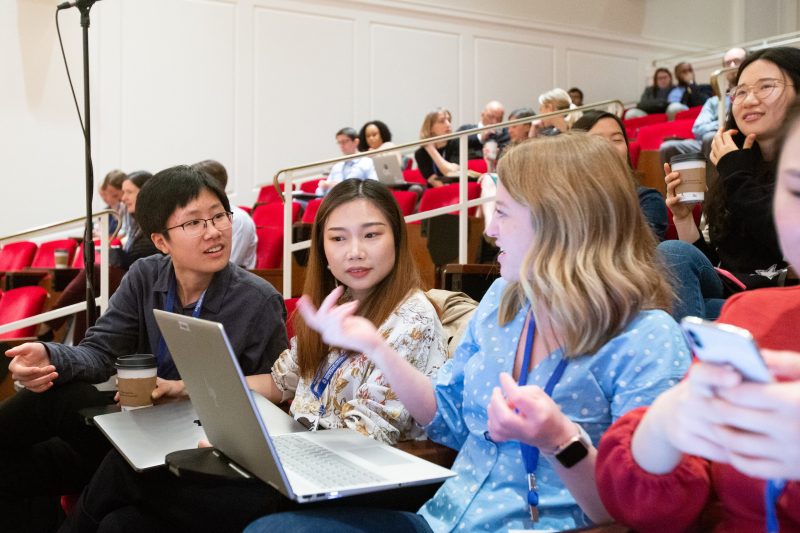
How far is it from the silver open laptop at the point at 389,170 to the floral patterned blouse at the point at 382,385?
165 inches

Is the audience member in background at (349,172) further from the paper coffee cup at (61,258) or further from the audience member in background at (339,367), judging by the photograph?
the audience member in background at (339,367)

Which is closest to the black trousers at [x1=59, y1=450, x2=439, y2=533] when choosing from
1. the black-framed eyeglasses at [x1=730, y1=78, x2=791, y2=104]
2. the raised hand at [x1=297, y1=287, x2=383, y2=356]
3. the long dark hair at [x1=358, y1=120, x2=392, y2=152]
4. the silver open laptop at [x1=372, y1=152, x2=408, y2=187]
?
the raised hand at [x1=297, y1=287, x2=383, y2=356]

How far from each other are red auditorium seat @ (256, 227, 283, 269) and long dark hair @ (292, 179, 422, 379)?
9.79ft

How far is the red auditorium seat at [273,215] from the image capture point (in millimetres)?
5738

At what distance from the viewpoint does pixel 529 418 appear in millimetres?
961

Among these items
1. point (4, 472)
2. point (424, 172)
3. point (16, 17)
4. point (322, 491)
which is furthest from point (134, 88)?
point (322, 491)

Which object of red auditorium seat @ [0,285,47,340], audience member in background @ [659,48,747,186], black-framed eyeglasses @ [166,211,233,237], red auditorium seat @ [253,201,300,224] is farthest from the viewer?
red auditorium seat @ [253,201,300,224]

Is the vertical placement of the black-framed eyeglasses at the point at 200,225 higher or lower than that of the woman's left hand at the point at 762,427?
higher

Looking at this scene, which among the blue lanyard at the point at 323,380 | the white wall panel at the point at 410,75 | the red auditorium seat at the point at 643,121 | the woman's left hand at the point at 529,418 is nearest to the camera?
the woman's left hand at the point at 529,418

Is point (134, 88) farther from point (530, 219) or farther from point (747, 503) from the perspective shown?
point (747, 503)

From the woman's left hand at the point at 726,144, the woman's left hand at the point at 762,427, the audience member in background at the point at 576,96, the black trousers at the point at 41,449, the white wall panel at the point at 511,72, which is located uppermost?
the white wall panel at the point at 511,72

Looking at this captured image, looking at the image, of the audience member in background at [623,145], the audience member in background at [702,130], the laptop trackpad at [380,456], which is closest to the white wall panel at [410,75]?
the audience member in background at [702,130]

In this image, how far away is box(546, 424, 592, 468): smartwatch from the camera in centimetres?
100

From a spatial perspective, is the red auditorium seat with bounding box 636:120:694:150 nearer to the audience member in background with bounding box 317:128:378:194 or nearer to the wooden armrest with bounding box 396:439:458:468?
the audience member in background with bounding box 317:128:378:194
